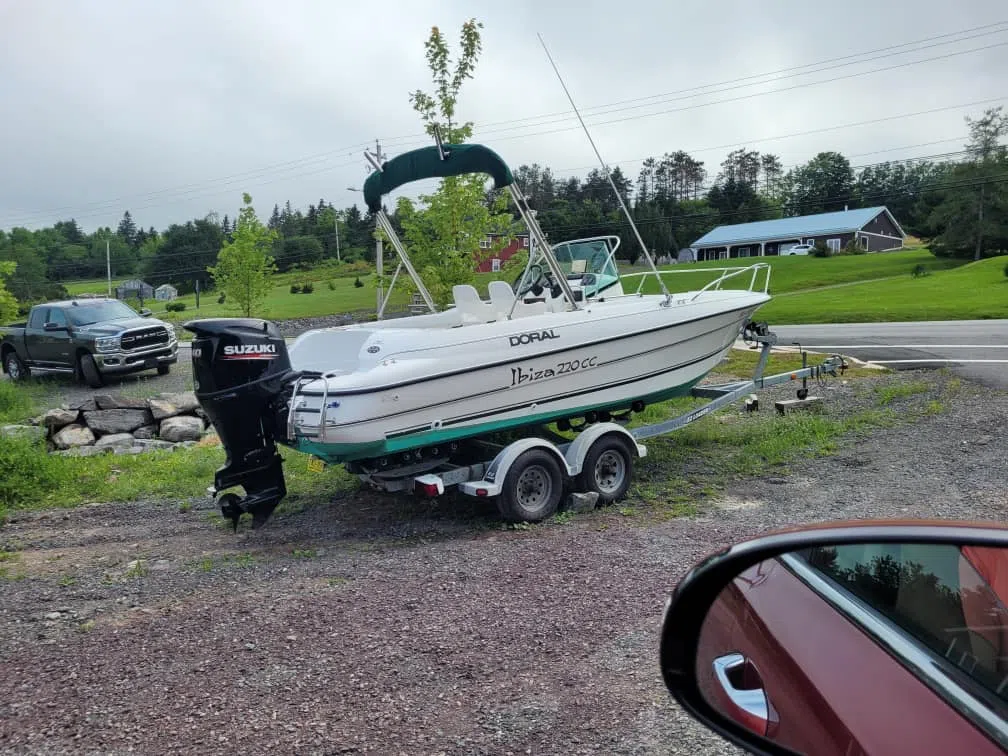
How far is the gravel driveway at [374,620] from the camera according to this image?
11.2ft

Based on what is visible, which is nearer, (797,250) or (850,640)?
(850,640)

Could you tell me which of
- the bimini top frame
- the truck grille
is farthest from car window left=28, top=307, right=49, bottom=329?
the bimini top frame

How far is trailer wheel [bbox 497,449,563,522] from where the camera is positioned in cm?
648

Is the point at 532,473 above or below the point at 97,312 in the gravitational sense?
below

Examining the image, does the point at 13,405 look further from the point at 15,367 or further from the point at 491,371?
the point at 491,371

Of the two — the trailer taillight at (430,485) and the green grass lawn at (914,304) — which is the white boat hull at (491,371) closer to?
the trailer taillight at (430,485)

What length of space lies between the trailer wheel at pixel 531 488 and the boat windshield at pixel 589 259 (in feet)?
11.6

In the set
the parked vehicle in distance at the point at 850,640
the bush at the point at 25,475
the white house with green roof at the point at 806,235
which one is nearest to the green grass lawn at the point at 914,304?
the bush at the point at 25,475

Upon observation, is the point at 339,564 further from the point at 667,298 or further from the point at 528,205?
the point at 667,298

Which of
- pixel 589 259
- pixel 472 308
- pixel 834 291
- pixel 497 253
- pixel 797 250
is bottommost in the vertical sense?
pixel 834 291

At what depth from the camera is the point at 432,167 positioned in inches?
300

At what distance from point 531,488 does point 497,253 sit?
28.8ft

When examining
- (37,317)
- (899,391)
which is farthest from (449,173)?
(37,317)

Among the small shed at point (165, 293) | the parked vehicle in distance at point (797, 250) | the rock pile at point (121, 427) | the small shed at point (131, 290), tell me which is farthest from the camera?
the small shed at point (165, 293)
